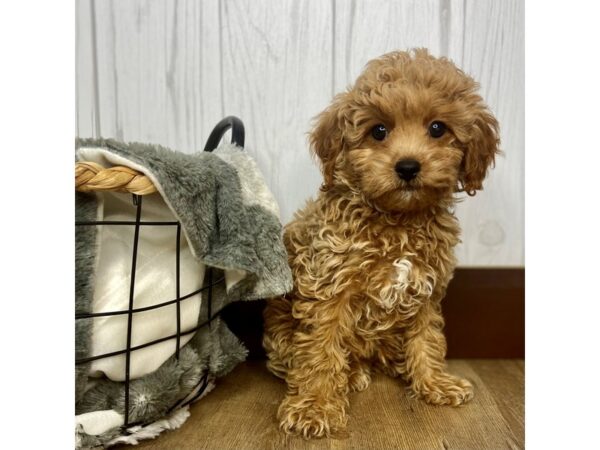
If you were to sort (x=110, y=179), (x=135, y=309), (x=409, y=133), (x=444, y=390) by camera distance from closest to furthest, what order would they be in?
(x=110, y=179) → (x=135, y=309) → (x=409, y=133) → (x=444, y=390)

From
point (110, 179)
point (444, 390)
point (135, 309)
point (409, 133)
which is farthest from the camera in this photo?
point (444, 390)

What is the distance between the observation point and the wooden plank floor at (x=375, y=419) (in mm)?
1142

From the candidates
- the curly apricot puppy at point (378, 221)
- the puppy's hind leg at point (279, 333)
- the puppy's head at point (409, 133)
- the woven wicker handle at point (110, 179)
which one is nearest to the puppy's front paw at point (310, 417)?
the curly apricot puppy at point (378, 221)

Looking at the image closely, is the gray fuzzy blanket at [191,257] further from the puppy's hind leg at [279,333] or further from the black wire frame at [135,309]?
the puppy's hind leg at [279,333]

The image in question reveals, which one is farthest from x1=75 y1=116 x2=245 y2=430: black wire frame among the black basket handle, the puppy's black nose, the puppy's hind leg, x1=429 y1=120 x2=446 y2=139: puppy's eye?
x1=429 y1=120 x2=446 y2=139: puppy's eye

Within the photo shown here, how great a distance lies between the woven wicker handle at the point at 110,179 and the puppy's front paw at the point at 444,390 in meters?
0.87

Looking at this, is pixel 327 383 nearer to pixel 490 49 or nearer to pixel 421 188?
pixel 421 188

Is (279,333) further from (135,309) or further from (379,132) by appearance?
(379,132)

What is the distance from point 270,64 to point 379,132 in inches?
15.7

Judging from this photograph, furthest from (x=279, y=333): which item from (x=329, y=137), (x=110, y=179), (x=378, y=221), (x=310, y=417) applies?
(x=110, y=179)

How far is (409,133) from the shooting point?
3.90ft

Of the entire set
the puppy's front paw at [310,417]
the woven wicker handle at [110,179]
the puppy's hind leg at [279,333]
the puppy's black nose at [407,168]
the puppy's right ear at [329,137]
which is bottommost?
the puppy's front paw at [310,417]

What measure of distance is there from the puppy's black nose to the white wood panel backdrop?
1.27 feet
